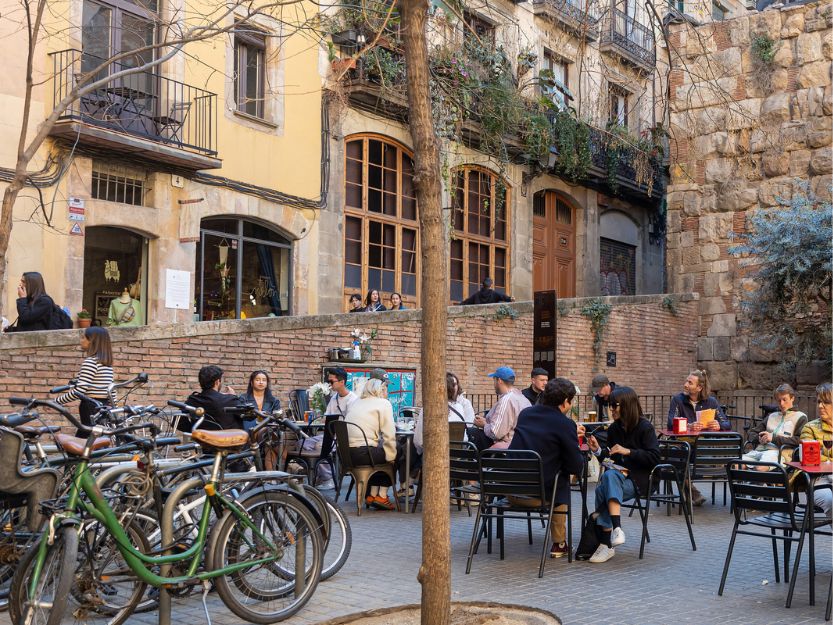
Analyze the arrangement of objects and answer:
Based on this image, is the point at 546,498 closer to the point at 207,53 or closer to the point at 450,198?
the point at 207,53

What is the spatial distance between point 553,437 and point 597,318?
13.4 meters

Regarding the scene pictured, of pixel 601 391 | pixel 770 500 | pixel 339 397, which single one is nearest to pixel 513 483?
pixel 770 500

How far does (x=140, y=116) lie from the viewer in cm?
1622

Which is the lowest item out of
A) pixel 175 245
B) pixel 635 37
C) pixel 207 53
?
pixel 175 245

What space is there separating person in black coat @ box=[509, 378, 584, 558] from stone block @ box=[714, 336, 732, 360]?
16.1 m

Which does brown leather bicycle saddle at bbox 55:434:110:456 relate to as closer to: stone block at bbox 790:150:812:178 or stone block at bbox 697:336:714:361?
stone block at bbox 790:150:812:178

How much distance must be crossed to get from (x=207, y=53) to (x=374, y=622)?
1372 cm

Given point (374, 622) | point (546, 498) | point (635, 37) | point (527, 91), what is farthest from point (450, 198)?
point (374, 622)

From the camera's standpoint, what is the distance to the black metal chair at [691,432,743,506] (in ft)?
33.3

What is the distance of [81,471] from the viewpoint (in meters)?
5.19

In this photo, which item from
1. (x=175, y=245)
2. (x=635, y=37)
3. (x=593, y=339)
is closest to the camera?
(x=175, y=245)

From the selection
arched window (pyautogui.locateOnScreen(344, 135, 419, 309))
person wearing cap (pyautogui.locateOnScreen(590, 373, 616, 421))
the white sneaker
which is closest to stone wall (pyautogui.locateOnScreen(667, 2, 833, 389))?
arched window (pyautogui.locateOnScreen(344, 135, 419, 309))

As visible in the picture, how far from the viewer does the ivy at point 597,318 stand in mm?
20703

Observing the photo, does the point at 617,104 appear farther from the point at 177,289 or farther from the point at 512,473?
the point at 512,473
